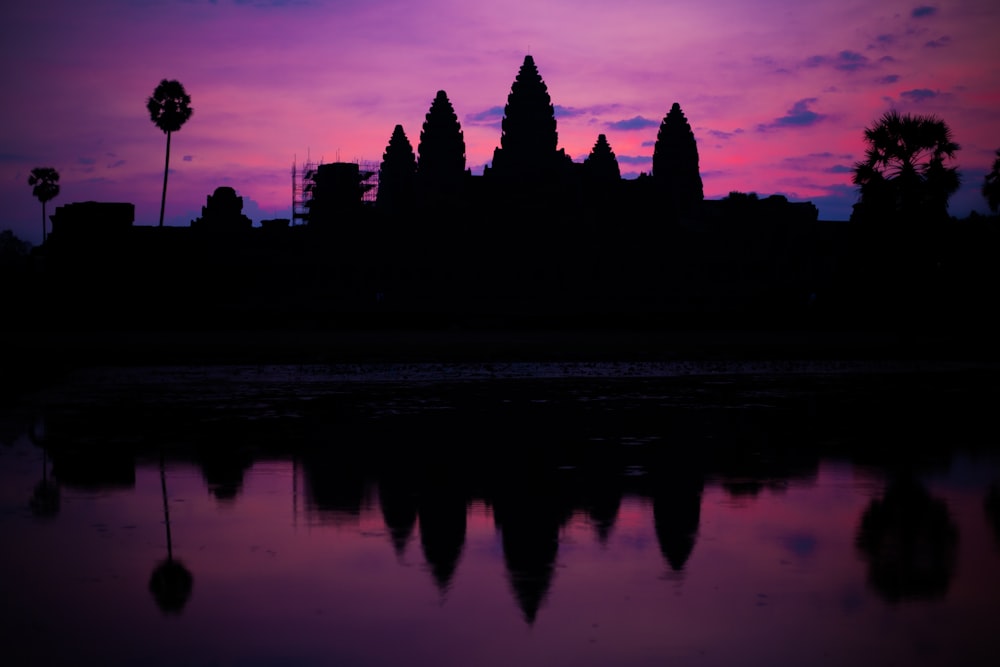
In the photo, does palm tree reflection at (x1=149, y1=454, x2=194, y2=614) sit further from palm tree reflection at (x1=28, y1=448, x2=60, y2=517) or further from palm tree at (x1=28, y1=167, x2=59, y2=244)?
palm tree at (x1=28, y1=167, x2=59, y2=244)

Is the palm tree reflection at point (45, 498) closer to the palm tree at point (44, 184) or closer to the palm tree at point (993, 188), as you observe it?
the palm tree at point (993, 188)

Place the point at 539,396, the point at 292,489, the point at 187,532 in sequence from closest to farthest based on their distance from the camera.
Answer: the point at 187,532 → the point at 292,489 → the point at 539,396

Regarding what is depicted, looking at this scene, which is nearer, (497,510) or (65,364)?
(497,510)

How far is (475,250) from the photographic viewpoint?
76.8 m

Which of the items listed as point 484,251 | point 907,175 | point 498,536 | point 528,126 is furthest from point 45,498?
point 528,126

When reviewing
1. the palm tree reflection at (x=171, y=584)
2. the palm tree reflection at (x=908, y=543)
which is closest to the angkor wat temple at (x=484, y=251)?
the palm tree reflection at (x=908, y=543)

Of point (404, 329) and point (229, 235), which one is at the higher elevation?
point (229, 235)

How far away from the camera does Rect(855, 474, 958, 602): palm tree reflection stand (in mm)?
7102

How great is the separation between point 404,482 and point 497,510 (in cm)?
155

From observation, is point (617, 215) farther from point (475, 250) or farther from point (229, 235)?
point (229, 235)

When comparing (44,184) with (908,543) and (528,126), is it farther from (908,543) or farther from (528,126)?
(908,543)

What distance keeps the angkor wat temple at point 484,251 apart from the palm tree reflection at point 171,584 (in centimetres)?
3686

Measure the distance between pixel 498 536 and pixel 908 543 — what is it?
293 centimetres

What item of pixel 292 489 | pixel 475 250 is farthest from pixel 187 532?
pixel 475 250
